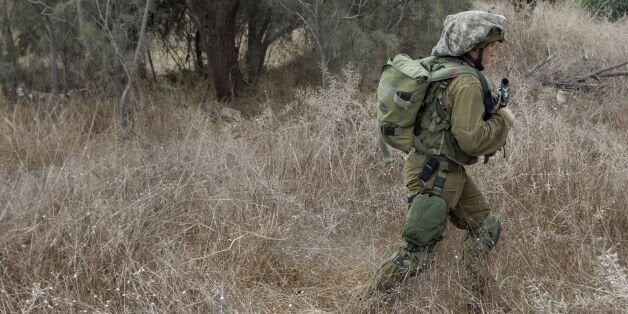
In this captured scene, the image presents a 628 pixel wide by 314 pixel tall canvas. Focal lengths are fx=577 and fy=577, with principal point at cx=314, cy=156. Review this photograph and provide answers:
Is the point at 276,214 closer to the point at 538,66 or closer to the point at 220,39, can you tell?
the point at 220,39

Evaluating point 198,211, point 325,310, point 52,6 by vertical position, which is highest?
point 52,6

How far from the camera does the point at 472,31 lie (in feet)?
7.39

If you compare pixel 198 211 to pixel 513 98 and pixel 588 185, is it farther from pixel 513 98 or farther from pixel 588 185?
pixel 513 98

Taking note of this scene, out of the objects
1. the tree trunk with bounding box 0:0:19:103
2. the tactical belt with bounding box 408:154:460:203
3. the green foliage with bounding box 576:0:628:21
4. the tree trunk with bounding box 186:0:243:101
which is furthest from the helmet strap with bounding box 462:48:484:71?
the green foliage with bounding box 576:0:628:21

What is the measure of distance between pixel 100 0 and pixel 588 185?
4.41 meters

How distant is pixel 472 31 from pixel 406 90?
0.34 m

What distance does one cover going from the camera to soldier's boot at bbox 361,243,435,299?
2533mm

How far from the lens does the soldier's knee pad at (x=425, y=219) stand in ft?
7.91

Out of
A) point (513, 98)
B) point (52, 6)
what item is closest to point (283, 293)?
point (513, 98)

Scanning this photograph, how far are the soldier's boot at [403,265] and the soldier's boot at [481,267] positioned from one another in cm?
20

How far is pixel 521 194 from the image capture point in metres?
3.63

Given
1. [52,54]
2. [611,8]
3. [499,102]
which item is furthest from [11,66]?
[611,8]

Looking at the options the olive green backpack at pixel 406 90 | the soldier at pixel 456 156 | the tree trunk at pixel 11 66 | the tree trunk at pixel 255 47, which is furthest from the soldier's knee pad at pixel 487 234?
the tree trunk at pixel 11 66

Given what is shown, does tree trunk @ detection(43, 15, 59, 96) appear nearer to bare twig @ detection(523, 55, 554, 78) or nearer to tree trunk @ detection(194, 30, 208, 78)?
tree trunk @ detection(194, 30, 208, 78)
